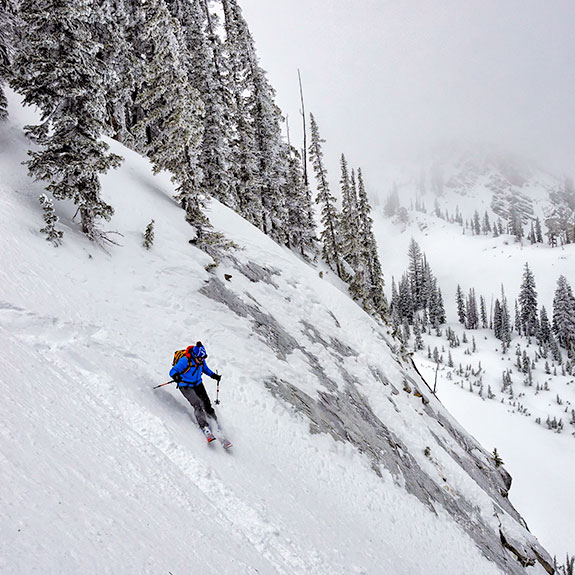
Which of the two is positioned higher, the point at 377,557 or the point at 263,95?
the point at 263,95

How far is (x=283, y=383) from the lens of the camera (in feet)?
34.7

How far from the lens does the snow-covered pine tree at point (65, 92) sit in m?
9.22

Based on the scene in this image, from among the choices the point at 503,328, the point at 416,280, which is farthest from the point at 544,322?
the point at 416,280

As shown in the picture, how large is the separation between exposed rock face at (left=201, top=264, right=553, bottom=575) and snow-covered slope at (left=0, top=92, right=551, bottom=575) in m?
0.08

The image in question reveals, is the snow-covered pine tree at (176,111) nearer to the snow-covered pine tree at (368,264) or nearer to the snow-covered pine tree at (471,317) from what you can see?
the snow-covered pine tree at (368,264)

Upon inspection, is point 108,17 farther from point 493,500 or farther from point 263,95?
point 493,500

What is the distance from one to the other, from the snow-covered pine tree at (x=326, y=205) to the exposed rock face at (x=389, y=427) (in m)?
26.2

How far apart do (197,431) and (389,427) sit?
8178 millimetres

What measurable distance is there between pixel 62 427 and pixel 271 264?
1155 centimetres

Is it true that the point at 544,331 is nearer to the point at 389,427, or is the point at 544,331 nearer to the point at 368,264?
the point at 368,264

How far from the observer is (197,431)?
7.17 metres

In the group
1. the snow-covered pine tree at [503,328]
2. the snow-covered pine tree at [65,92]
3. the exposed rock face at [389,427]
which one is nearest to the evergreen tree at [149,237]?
the snow-covered pine tree at [65,92]

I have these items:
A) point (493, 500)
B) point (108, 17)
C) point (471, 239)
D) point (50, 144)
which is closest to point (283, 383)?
point (50, 144)

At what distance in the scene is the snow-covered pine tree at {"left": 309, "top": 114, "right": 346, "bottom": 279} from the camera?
40594 millimetres
